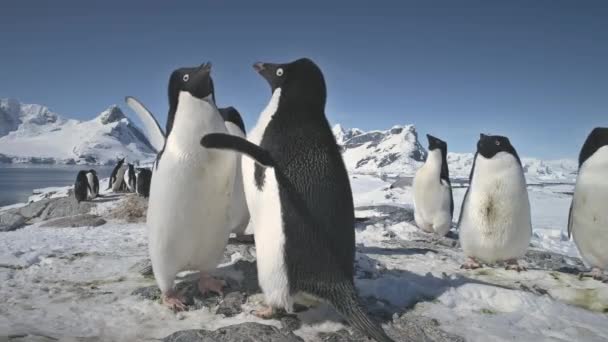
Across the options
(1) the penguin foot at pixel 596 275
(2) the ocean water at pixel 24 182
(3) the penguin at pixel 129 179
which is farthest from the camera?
(2) the ocean water at pixel 24 182

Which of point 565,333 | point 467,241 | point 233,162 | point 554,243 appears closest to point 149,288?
point 233,162

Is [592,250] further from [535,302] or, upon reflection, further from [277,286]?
[277,286]

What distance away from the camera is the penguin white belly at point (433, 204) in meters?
8.27

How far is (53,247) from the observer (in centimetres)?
497

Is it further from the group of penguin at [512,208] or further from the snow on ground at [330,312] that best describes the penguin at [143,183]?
the group of penguin at [512,208]

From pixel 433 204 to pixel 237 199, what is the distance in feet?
15.9

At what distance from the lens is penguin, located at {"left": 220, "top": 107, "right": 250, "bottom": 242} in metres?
4.78

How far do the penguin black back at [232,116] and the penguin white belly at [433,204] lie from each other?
456cm

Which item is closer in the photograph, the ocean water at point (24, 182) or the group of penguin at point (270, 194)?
the group of penguin at point (270, 194)

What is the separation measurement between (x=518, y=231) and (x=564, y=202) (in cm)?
1995

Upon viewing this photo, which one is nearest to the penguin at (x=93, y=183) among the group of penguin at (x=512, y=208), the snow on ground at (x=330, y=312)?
the snow on ground at (x=330, y=312)

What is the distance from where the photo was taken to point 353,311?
7.49 ft

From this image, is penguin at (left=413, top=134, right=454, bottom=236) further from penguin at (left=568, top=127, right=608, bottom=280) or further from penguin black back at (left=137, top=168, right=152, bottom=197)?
penguin black back at (left=137, top=168, right=152, bottom=197)

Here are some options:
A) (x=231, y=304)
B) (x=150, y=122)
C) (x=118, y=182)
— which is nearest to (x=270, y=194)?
(x=231, y=304)
